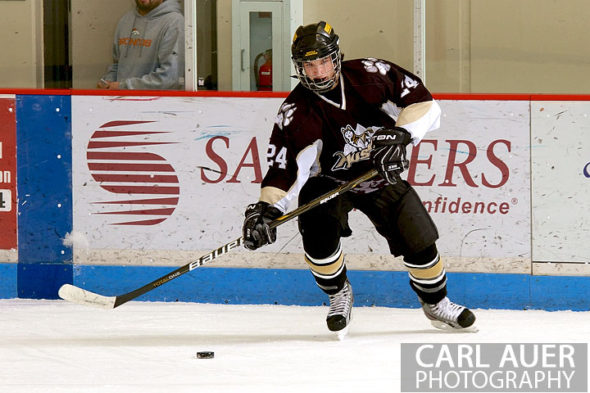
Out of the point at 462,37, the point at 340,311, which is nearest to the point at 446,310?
the point at 340,311

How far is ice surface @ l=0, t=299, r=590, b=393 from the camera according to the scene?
3.08 meters

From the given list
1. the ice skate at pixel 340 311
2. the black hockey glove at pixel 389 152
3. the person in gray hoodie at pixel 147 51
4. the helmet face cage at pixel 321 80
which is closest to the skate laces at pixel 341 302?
the ice skate at pixel 340 311

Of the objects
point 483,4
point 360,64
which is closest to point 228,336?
point 360,64

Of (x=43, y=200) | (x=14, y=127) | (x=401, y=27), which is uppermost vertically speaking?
(x=401, y=27)

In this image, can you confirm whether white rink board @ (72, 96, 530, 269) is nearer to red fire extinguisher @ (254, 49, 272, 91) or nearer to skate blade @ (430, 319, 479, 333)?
red fire extinguisher @ (254, 49, 272, 91)

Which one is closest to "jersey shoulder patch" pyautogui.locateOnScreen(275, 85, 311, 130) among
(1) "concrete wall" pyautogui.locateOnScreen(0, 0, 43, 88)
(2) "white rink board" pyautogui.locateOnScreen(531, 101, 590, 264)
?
(2) "white rink board" pyautogui.locateOnScreen(531, 101, 590, 264)

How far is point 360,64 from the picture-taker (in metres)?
3.63

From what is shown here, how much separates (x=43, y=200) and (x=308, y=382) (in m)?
1.70

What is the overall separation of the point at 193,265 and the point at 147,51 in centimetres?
111

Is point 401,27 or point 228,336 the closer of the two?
point 228,336

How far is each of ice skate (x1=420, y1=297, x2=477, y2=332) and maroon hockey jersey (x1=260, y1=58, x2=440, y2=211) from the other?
0.44 m

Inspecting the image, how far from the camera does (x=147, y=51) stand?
4.39 m

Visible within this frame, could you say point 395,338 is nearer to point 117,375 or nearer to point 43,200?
point 117,375

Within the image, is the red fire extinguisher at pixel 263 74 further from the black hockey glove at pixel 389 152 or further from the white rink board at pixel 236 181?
the black hockey glove at pixel 389 152
